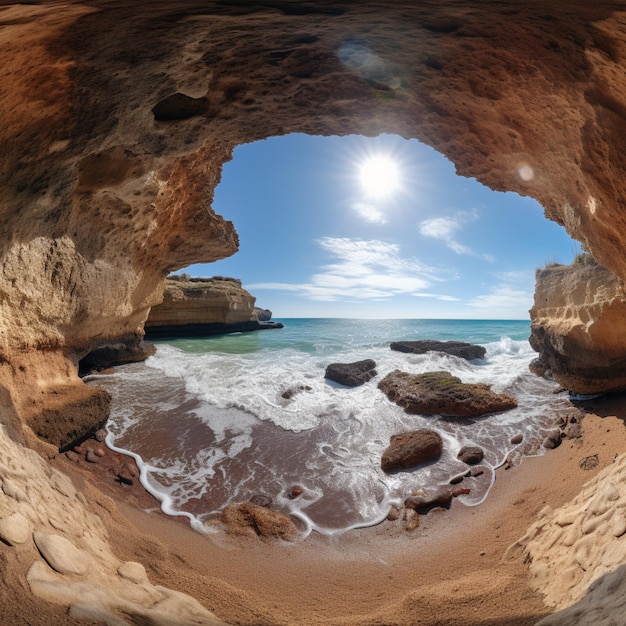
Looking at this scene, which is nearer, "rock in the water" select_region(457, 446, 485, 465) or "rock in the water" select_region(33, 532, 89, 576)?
"rock in the water" select_region(33, 532, 89, 576)

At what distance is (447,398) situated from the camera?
802cm

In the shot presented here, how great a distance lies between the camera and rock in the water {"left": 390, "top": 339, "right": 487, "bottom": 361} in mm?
17422

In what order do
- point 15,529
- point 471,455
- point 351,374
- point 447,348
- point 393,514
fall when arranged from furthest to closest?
point 447,348, point 351,374, point 471,455, point 393,514, point 15,529

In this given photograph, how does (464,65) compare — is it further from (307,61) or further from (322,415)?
(322,415)

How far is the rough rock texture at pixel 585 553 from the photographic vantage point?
1797 millimetres

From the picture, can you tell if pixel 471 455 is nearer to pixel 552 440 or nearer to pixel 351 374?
pixel 552 440

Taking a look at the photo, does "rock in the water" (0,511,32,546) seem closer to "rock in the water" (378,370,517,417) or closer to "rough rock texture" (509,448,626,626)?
"rough rock texture" (509,448,626,626)

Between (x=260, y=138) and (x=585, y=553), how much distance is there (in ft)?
18.8

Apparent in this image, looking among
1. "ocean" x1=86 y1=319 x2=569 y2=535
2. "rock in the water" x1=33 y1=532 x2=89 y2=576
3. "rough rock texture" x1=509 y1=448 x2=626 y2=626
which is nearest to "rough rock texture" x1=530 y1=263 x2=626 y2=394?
"ocean" x1=86 y1=319 x2=569 y2=535

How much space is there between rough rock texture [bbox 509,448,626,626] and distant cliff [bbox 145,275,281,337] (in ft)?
87.2

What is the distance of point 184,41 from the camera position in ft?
8.25

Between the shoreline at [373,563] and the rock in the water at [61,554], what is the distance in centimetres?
71

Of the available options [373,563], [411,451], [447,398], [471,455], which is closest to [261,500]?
[373,563]

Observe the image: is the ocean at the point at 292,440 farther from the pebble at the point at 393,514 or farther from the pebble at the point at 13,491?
the pebble at the point at 13,491
